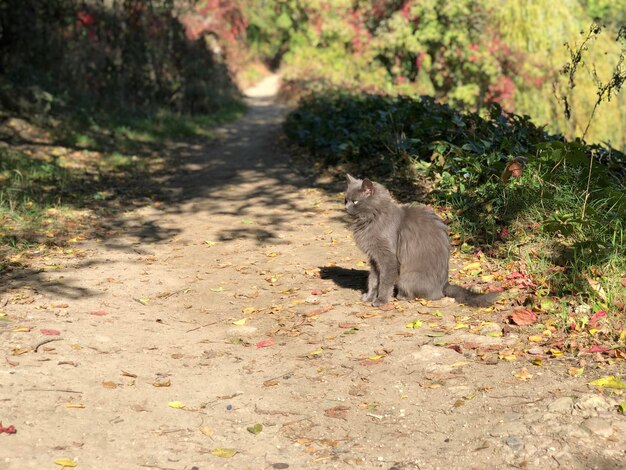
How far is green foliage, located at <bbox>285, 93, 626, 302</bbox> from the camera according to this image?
672cm

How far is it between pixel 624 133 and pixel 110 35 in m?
15.3

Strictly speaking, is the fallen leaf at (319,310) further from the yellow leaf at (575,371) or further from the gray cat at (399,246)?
the yellow leaf at (575,371)

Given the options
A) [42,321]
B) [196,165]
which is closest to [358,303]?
[42,321]

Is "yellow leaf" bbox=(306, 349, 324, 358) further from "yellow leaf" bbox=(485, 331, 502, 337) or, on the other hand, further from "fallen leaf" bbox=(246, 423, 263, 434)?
"yellow leaf" bbox=(485, 331, 502, 337)

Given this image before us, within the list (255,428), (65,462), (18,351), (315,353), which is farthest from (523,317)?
(18,351)

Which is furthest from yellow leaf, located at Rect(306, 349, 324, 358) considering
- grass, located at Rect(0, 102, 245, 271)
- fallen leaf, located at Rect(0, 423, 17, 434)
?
grass, located at Rect(0, 102, 245, 271)

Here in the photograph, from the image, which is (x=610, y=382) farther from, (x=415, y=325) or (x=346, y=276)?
(x=346, y=276)

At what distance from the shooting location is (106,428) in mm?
4445

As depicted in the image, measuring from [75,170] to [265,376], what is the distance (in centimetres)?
923

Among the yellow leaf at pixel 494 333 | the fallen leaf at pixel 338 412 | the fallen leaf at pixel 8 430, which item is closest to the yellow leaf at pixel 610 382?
the yellow leaf at pixel 494 333

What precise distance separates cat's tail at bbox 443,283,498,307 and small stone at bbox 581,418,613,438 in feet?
6.90

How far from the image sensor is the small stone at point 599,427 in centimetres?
407

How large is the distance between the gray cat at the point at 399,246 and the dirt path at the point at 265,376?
7.7 inches

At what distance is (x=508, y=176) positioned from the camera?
8.44 meters
